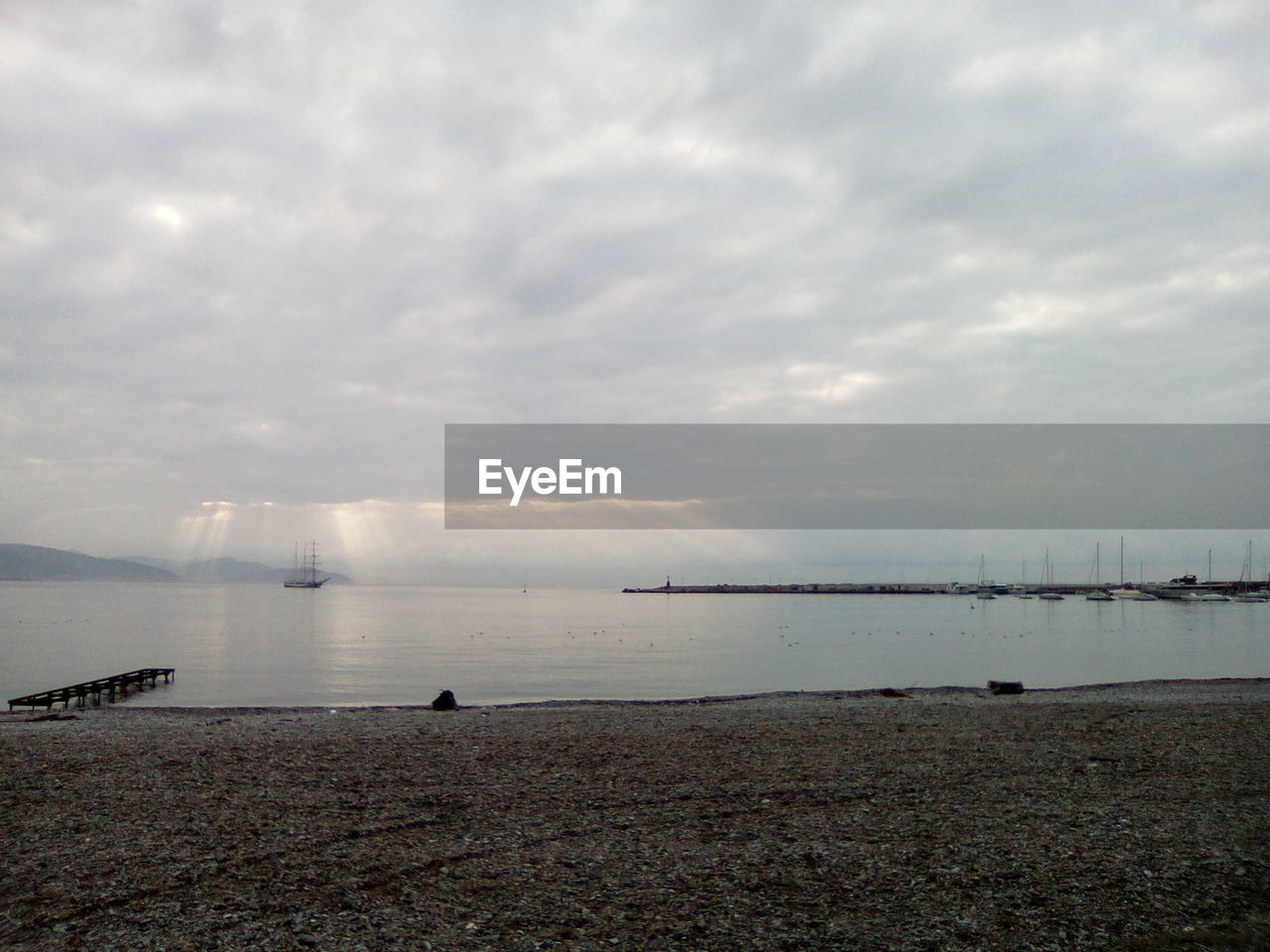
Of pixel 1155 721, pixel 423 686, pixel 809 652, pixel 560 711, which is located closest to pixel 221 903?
pixel 560 711

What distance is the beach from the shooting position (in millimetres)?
7078

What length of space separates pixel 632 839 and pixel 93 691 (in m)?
31.5

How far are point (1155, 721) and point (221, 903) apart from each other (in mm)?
19529

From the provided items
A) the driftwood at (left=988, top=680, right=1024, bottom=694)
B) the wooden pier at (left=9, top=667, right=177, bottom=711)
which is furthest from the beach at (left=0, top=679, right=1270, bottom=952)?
the wooden pier at (left=9, top=667, right=177, bottom=711)

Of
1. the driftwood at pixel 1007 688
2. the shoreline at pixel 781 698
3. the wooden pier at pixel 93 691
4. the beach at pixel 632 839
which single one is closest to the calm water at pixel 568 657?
the wooden pier at pixel 93 691

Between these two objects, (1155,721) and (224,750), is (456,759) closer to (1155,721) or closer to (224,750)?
(224,750)

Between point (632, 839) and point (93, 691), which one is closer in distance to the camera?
point (632, 839)

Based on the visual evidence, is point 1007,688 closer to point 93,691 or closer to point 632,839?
point 632,839

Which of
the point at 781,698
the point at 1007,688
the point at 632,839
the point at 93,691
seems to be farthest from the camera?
the point at 93,691

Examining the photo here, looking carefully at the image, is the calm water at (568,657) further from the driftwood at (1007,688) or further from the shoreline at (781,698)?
the driftwood at (1007,688)

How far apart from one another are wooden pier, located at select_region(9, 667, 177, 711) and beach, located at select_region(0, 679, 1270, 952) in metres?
14.4

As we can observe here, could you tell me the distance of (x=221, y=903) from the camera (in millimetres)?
7430

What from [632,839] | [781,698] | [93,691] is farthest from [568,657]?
[632,839]

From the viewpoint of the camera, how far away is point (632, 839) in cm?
965
